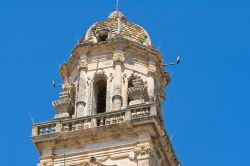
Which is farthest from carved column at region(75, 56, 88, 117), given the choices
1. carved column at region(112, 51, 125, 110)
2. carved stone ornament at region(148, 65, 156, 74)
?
carved stone ornament at region(148, 65, 156, 74)

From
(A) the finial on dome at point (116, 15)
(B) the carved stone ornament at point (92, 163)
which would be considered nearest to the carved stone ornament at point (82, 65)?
(A) the finial on dome at point (116, 15)

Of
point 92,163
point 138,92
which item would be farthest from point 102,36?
point 92,163

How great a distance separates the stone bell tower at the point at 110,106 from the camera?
122 feet

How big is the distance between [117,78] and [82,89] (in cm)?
154

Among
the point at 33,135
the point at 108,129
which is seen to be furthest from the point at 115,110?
the point at 33,135

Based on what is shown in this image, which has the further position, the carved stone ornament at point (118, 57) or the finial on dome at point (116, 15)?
the finial on dome at point (116, 15)

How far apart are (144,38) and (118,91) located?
415cm

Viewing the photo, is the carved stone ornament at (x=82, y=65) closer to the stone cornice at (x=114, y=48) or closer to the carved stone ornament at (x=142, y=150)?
the stone cornice at (x=114, y=48)

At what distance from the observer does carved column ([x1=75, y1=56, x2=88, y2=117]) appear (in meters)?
39.4

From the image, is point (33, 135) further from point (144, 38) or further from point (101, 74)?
point (144, 38)

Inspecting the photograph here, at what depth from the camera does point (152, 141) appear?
37062 mm

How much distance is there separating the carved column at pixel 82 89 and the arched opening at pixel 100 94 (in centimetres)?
57

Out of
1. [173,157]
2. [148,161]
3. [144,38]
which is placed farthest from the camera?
[144,38]

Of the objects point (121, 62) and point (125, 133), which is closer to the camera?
point (125, 133)
